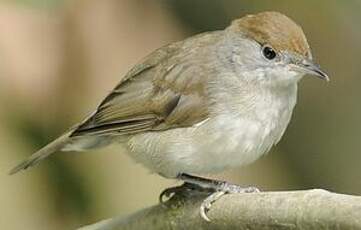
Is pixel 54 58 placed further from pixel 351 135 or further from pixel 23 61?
pixel 351 135

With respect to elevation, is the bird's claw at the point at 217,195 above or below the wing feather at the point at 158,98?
below

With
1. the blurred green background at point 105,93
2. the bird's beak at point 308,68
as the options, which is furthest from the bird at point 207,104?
the blurred green background at point 105,93

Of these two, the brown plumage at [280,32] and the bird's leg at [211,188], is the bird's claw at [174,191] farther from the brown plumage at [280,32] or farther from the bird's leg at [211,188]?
the brown plumage at [280,32]

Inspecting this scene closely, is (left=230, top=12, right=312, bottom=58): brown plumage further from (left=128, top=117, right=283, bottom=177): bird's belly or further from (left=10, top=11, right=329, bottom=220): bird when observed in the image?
(left=128, top=117, right=283, bottom=177): bird's belly

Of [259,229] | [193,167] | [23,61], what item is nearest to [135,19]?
[23,61]

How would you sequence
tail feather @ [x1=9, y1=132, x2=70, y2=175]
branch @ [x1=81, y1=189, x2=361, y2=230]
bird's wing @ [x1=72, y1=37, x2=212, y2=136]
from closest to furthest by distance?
branch @ [x1=81, y1=189, x2=361, y2=230] → bird's wing @ [x1=72, y1=37, x2=212, y2=136] → tail feather @ [x1=9, y1=132, x2=70, y2=175]

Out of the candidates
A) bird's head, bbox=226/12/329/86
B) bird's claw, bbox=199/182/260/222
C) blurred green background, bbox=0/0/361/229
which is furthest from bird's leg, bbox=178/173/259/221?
blurred green background, bbox=0/0/361/229

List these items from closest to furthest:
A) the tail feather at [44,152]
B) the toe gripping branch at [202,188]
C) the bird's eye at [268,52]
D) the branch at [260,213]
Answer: the branch at [260,213]
the toe gripping branch at [202,188]
the bird's eye at [268,52]
the tail feather at [44,152]
